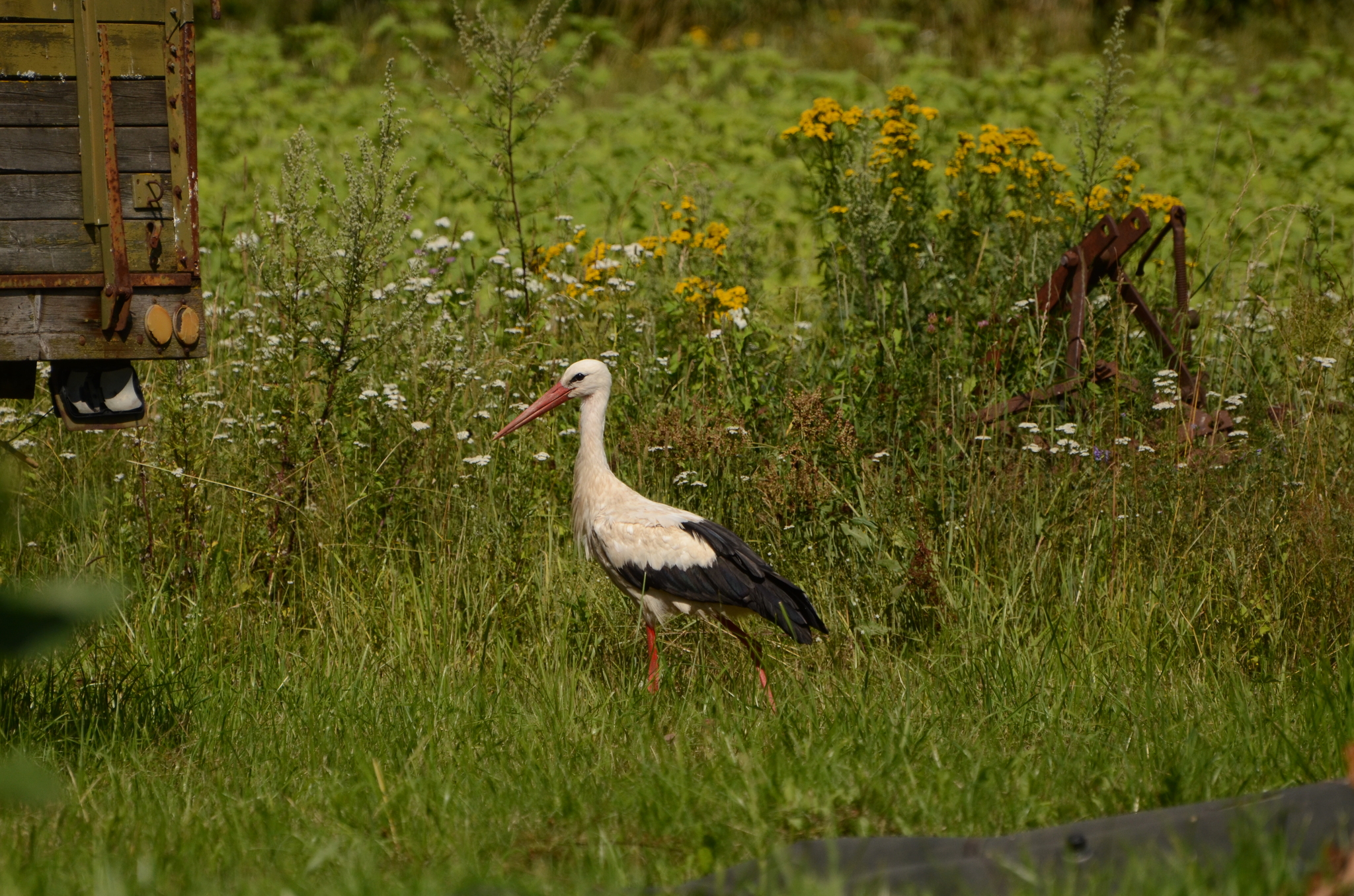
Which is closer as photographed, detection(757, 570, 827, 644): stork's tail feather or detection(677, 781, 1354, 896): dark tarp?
detection(677, 781, 1354, 896): dark tarp

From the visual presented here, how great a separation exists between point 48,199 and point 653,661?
222 centimetres

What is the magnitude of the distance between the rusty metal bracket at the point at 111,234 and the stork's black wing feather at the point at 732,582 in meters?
1.73

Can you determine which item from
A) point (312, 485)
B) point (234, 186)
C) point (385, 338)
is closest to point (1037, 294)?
point (385, 338)

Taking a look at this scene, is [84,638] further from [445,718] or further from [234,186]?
[234,186]

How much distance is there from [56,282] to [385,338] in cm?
168

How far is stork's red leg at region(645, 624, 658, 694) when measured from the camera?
4.19 m

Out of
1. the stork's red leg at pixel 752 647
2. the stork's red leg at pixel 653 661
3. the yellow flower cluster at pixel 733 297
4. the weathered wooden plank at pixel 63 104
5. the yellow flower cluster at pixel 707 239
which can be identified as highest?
the weathered wooden plank at pixel 63 104

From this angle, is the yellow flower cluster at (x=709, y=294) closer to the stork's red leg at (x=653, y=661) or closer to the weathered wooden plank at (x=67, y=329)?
the stork's red leg at (x=653, y=661)

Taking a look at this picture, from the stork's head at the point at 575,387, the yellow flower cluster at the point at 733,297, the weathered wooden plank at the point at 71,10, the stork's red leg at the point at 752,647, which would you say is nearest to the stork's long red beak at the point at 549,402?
the stork's head at the point at 575,387

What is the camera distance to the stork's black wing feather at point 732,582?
418 cm

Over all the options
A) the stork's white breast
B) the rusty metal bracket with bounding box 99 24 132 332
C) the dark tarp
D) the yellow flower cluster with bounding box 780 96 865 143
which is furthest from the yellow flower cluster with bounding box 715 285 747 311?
the dark tarp

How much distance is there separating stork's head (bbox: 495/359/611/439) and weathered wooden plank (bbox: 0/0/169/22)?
1.73m

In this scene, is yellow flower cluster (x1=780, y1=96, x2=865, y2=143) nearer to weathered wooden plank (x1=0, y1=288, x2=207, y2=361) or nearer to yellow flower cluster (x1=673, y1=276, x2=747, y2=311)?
yellow flower cluster (x1=673, y1=276, x2=747, y2=311)

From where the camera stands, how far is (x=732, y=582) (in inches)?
168
